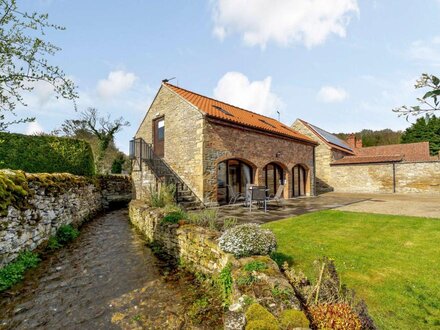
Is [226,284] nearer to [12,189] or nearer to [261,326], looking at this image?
[261,326]

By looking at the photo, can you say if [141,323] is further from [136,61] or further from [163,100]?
[163,100]

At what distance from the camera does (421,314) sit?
310 cm

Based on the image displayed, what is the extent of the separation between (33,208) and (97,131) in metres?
24.1

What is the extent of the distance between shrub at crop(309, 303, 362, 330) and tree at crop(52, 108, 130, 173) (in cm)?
2672

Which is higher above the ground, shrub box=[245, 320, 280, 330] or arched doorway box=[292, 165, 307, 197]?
arched doorway box=[292, 165, 307, 197]

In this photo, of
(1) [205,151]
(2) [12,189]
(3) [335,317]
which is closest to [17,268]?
(2) [12,189]

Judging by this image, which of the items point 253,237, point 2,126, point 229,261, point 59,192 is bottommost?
point 229,261

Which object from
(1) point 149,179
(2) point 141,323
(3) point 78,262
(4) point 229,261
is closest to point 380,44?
(4) point 229,261

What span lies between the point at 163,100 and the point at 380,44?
12734 mm

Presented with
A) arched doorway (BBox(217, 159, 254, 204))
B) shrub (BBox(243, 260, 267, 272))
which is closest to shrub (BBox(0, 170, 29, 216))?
shrub (BBox(243, 260, 267, 272))

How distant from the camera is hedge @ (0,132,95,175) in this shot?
30.6 ft

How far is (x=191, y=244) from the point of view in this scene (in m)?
5.19

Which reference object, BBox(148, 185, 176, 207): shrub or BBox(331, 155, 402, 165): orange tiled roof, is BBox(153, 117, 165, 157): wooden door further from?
BBox(331, 155, 402, 165): orange tiled roof

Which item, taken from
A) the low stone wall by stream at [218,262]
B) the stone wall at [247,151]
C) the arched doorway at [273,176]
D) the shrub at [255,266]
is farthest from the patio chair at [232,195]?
the shrub at [255,266]
